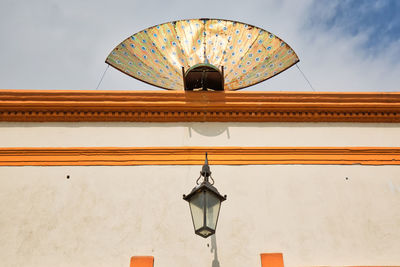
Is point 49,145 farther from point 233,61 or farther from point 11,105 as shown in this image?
point 233,61

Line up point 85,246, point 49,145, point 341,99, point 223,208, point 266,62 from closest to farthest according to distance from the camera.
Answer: point 85,246, point 223,208, point 49,145, point 341,99, point 266,62

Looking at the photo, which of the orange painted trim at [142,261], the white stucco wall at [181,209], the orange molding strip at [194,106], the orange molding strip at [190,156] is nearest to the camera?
the orange painted trim at [142,261]

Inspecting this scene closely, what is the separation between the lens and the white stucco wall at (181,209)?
4918 mm

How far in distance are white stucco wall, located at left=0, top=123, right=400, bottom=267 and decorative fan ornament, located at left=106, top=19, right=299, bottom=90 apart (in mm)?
1748

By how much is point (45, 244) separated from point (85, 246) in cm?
48

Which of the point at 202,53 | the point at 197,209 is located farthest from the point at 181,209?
the point at 202,53

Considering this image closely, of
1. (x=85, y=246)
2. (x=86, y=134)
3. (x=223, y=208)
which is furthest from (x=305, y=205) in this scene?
(x=86, y=134)

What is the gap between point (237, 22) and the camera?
7828mm

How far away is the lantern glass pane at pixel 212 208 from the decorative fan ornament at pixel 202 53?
3517 mm

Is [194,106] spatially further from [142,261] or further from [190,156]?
[142,261]

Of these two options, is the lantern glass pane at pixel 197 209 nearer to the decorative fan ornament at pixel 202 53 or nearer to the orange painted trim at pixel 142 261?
the orange painted trim at pixel 142 261

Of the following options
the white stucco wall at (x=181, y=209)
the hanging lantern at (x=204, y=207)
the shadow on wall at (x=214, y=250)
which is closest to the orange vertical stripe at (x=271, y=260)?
the white stucco wall at (x=181, y=209)

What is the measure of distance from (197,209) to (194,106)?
2.24 metres

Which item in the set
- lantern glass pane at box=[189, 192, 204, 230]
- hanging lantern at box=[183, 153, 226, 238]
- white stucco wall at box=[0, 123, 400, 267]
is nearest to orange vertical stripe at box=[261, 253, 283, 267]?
white stucco wall at box=[0, 123, 400, 267]
